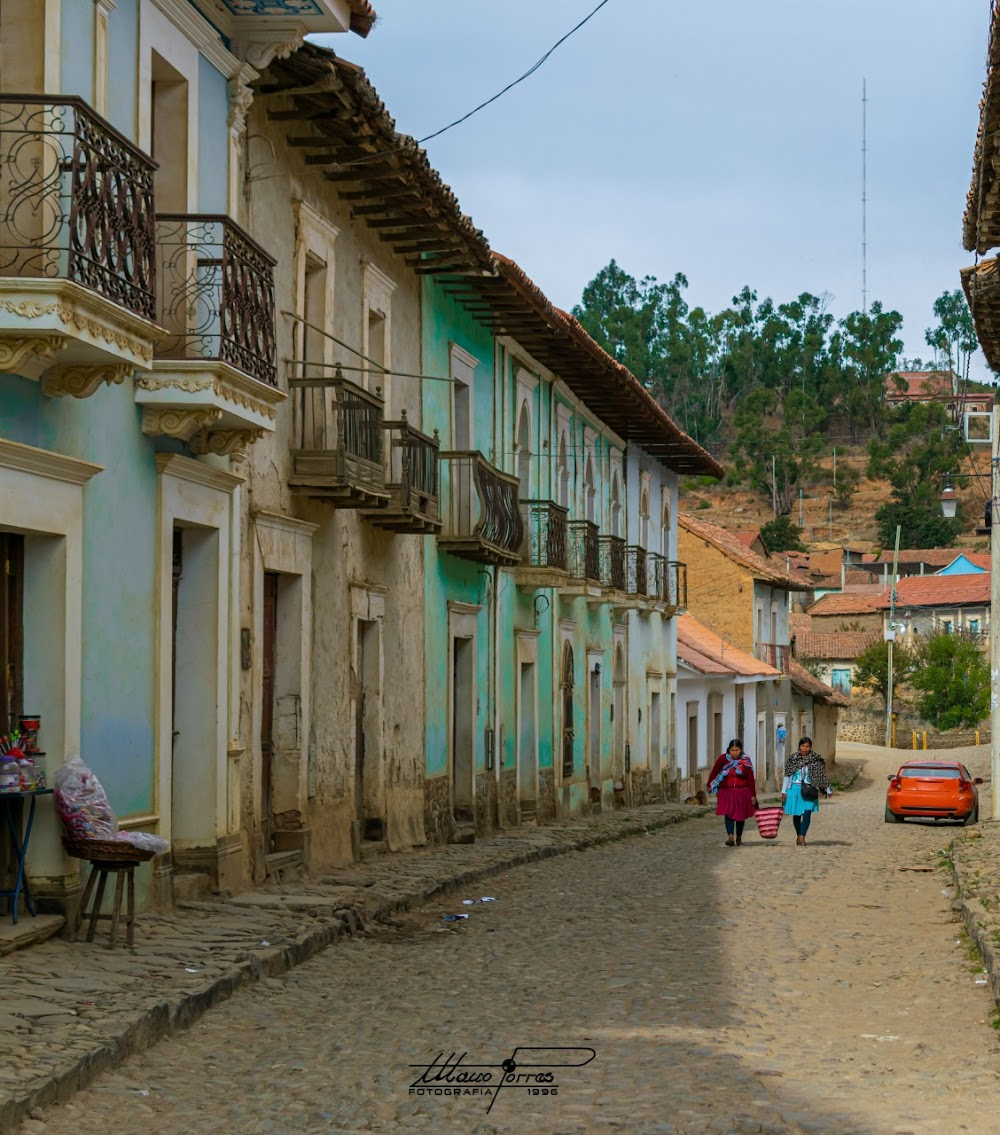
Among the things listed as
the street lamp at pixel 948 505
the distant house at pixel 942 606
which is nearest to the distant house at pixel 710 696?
the distant house at pixel 942 606

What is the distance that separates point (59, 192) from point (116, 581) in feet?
8.58

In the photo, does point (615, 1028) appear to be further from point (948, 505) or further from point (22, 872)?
point (948, 505)

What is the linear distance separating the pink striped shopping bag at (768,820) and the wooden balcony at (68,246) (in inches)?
560

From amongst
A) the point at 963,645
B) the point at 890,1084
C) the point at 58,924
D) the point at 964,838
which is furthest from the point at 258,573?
the point at 963,645

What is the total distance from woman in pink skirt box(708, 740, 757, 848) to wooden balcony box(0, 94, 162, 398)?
13416mm

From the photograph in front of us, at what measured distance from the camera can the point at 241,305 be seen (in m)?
11.2

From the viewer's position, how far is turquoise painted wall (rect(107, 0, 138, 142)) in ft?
33.3

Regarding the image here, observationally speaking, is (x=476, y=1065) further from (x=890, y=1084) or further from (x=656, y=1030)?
(x=890, y=1084)

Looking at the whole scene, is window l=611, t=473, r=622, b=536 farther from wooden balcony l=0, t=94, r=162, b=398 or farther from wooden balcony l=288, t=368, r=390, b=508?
wooden balcony l=0, t=94, r=162, b=398

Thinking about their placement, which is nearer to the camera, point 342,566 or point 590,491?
point 342,566

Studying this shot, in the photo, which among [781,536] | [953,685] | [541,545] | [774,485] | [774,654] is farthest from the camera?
[774,485]

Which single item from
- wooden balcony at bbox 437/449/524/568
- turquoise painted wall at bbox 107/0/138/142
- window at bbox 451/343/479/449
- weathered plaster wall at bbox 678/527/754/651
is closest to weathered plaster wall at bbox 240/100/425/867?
wooden balcony at bbox 437/449/524/568

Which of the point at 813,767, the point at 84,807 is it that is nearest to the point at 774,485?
the point at 813,767

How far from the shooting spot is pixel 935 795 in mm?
28219
